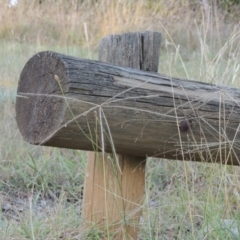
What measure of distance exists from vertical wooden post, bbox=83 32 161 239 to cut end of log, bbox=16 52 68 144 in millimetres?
309

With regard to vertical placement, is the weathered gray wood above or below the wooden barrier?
above

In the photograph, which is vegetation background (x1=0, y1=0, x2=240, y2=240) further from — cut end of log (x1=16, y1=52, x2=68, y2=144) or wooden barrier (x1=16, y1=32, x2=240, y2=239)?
cut end of log (x1=16, y1=52, x2=68, y2=144)

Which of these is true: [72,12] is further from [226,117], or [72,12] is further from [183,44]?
[226,117]

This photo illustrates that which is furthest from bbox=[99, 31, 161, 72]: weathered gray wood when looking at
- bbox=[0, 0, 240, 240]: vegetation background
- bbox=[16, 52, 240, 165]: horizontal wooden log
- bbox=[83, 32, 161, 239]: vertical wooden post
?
bbox=[0, 0, 240, 240]: vegetation background

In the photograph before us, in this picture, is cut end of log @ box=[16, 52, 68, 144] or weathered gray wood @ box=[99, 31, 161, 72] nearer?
cut end of log @ box=[16, 52, 68, 144]

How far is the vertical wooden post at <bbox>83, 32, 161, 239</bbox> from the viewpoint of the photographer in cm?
205

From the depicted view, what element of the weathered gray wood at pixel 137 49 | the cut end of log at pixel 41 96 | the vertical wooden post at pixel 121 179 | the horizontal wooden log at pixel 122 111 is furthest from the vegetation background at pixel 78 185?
the weathered gray wood at pixel 137 49

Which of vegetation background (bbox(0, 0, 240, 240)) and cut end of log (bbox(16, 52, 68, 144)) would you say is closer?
cut end of log (bbox(16, 52, 68, 144))

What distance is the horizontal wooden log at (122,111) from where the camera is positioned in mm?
1667

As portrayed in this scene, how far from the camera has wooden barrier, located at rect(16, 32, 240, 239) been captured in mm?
1679

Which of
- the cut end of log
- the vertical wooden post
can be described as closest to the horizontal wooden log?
the cut end of log

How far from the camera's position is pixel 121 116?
176 cm

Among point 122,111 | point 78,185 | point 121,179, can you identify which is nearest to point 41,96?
point 122,111

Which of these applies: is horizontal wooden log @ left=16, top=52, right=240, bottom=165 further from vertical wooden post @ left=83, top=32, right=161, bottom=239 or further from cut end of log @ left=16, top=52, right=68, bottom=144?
vertical wooden post @ left=83, top=32, right=161, bottom=239
